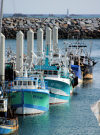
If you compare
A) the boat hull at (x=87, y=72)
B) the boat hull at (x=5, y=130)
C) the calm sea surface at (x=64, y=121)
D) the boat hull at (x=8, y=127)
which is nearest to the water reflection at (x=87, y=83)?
the boat hull at (x=87, y=72)

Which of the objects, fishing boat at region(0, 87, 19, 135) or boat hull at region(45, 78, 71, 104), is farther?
boat hull at region(45, 78, 71, 104)

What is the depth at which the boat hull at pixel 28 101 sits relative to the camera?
46.1 meters

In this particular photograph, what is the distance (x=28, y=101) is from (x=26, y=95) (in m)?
0.61

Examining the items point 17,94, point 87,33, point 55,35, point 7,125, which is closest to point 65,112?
point 17,94

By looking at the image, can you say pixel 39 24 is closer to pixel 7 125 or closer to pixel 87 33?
pixel 87 33

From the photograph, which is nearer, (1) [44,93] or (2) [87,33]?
(1) [44,93]

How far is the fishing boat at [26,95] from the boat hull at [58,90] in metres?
5.26

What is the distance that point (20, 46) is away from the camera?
182 feet

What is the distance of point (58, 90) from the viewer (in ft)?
176

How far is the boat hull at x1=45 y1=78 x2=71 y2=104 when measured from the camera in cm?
5271

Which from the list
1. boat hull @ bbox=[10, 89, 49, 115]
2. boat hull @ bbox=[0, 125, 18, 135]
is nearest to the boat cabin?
boat hull @ bbox=[10, 89, 49, 115]

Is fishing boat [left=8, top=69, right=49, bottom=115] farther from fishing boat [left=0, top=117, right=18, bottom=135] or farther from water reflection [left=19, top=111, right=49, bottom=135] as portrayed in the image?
fishing boat [left=0, top=117, right=18, bottom=135]

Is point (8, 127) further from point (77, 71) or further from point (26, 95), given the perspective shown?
point (77, 71)

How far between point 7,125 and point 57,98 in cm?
1420
